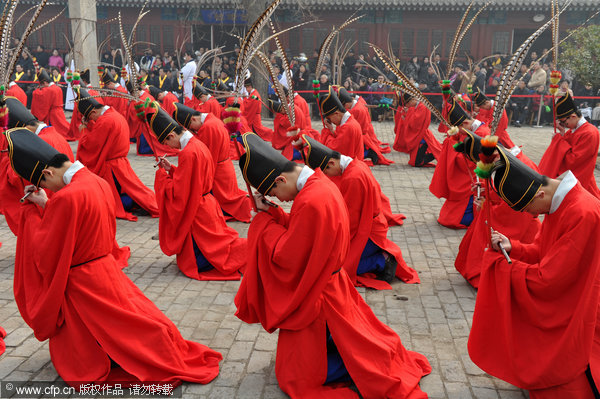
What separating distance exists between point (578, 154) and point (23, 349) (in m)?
6.84

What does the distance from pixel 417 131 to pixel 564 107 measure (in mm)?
4774

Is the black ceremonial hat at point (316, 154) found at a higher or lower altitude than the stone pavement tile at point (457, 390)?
higher

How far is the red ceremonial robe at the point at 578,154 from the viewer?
779 cm

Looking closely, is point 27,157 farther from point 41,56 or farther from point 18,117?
point 41,56

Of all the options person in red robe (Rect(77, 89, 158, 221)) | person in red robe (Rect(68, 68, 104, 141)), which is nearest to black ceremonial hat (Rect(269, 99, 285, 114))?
person in red robe (Rect(68, 68, 104, 141))

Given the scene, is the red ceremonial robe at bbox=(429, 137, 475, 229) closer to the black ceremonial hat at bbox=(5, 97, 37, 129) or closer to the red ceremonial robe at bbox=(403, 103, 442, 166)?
the red ceremonial robe at bbox=(403, 103, 442, 166)

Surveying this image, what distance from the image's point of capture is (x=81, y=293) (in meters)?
4.09

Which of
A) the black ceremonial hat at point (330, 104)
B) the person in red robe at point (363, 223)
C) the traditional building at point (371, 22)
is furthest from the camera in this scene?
the traditional building at point (371, 22)

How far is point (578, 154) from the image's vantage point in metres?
7.84

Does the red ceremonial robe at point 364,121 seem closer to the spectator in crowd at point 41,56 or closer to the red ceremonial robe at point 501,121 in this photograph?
the red ceremonial robe at point 501,121

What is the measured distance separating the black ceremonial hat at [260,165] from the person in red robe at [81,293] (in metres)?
1.03

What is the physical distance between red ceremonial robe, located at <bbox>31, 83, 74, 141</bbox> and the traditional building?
7837 millimetres

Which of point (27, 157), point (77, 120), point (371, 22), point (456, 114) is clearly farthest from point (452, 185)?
point (371, 22)

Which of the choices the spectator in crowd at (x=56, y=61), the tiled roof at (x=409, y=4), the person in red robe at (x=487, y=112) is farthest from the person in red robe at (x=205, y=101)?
the spectator in crowd at (x=56, y=61)
